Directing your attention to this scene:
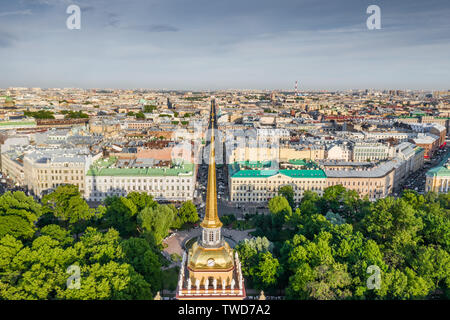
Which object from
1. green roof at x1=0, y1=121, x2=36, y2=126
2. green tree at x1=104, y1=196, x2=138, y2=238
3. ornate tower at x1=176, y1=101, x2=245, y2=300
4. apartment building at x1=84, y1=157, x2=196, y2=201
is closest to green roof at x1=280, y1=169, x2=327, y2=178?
apartment building at x1=84, y1=157, x2=196, y2=201

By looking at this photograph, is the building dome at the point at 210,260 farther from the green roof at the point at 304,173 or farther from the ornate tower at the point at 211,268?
the green roof at the point at 304,173

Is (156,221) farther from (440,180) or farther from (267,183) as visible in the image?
(440,180)

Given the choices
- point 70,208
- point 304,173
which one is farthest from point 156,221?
point 304,173

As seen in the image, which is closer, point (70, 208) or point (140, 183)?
point (70, 208)

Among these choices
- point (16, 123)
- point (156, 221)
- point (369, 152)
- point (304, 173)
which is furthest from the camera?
point (16, 123)

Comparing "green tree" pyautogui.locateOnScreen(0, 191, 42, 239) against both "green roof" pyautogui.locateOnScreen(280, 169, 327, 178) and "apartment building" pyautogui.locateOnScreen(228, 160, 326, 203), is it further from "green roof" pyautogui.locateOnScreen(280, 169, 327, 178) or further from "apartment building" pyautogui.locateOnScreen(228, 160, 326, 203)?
"green roof" pyautogui.locateOnScreen(280, 169, 327, 178)

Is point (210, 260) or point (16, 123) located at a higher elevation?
point (16, 123)

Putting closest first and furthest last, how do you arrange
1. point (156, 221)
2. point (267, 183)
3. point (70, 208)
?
point (156, 221), point (70, 208), point (267, 183)

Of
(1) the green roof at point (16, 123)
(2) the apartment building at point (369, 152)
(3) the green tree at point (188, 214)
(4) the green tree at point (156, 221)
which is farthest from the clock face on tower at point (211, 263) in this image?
(1) the green roof at point (16, 123)

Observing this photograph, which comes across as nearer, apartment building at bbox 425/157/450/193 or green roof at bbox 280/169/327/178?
green roof at bbox 280/169/327/178

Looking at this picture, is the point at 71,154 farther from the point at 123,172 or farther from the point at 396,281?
the point at 396,281

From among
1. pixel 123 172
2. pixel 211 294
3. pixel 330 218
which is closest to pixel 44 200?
pixel 123 172

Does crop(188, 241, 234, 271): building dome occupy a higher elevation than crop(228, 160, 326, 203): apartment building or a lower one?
higher
